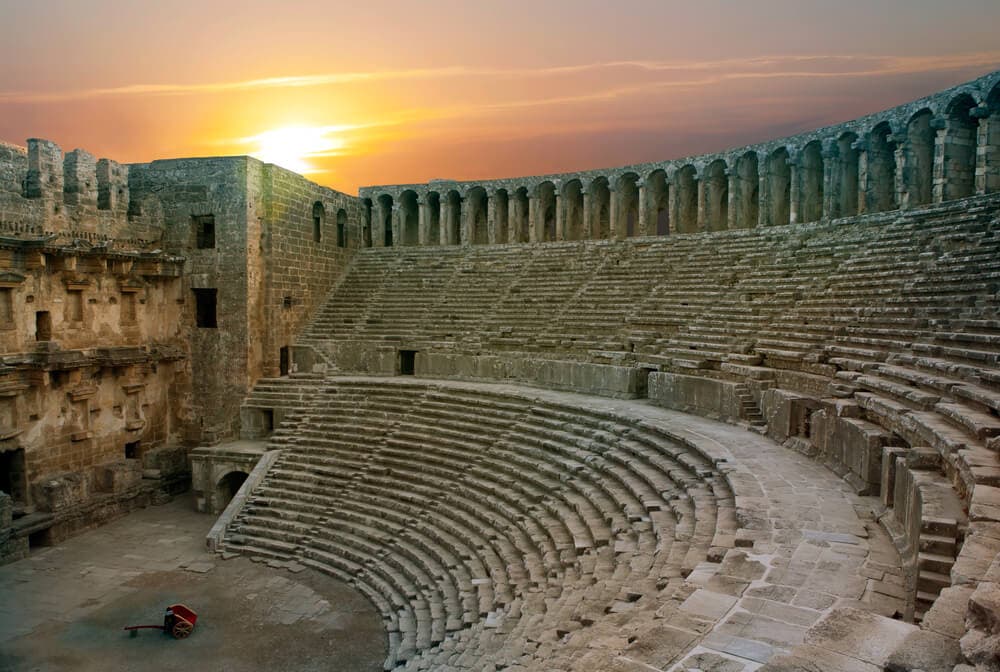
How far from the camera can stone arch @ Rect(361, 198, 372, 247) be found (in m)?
30.5

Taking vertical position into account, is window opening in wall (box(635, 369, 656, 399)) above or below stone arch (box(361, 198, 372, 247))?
below

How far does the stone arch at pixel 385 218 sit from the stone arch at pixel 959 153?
2015 centimetres

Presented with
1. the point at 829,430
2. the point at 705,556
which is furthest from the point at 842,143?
the point at 705,556

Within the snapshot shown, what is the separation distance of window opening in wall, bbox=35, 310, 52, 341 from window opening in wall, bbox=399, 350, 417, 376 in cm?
1008

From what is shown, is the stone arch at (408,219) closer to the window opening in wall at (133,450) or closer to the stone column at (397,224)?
the stone column at (397,224)

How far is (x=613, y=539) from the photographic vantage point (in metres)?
10.6

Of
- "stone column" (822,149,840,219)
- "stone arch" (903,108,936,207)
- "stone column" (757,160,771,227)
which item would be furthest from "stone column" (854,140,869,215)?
"stone column" (757,160,771,227)

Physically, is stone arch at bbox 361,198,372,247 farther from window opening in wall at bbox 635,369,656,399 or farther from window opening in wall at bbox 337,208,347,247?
window opening in wall at bbox 635,369,656,399

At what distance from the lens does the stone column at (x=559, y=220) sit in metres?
28.2

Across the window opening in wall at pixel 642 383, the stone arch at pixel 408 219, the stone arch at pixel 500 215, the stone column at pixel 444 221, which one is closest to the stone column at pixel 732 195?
the window opening in wall at pixel 642 383

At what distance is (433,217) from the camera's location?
102 ft

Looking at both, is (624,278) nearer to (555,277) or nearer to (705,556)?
(555,277)

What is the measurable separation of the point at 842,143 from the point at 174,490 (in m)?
22.6

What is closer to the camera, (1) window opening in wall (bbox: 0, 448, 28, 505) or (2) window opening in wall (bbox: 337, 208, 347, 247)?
(1) window opening in wall (bbox: 0, 448, 28, 505)
